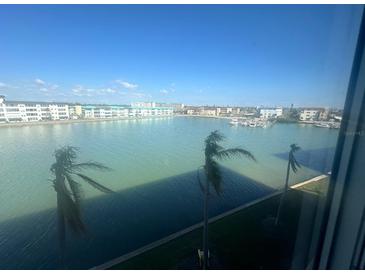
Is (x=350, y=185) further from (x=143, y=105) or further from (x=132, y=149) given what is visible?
(x=132, y=149)

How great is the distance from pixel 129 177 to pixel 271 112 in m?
1.87

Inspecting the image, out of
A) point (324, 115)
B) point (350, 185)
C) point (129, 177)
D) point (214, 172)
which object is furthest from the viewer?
point (129, 177)

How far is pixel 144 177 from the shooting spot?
116 inches

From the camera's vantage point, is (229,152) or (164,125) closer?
(229,152)

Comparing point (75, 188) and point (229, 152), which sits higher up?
point (229, 152)

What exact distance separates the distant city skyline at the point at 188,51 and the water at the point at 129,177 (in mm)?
285

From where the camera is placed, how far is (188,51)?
1617 mm

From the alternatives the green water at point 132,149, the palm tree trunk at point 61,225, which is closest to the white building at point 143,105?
the green water at point 132,149

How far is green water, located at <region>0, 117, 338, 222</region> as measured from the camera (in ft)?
5.07

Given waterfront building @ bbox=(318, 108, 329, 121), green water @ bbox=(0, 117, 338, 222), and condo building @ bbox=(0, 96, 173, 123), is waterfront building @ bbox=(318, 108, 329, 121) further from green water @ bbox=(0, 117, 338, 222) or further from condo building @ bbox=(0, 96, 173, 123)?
condo building @ bbox=(0, 96, 173, 123)

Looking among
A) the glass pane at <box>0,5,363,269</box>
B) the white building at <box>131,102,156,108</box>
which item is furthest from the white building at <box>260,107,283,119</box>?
the white building at <box>131,102,156,108</box>

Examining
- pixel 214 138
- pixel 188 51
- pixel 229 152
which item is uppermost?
pixel 188 51

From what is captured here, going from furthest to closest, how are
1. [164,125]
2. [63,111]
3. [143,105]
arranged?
1. [164,125]
2. [143,105]
3. [63,111]

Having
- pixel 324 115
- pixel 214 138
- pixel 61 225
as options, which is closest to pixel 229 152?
pixel 214 138
